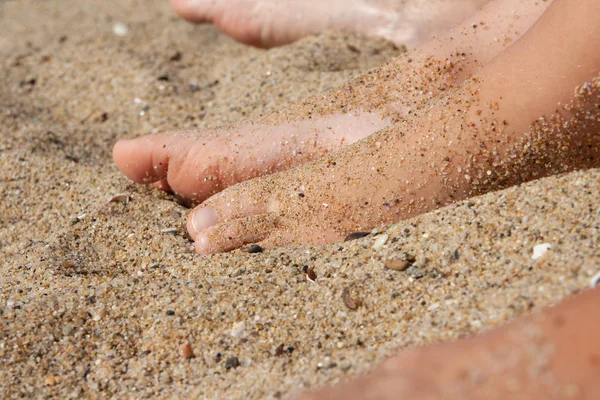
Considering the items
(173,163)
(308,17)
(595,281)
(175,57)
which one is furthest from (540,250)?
(175,57)

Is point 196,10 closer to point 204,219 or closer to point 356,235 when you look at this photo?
point 204,219

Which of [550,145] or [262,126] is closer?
[550,145]

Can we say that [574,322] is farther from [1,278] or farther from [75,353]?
[1,278]

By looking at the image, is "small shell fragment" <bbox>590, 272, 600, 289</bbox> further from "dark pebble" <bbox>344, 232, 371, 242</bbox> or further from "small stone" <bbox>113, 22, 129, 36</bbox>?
"small stone" <bbox>113, 22, 129, 36</bbox>

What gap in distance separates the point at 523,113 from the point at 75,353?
109 centimetres

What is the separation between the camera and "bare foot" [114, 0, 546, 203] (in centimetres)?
204

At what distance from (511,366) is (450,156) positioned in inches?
30.6

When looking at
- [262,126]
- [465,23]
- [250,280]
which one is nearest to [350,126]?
[262,126]

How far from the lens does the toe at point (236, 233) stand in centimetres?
179

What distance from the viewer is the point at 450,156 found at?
170cm

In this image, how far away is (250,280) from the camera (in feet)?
5.20

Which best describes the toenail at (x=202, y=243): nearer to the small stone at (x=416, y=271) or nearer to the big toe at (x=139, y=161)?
the big toe at (x=139, y=161)

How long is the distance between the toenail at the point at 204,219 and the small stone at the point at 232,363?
52 cm

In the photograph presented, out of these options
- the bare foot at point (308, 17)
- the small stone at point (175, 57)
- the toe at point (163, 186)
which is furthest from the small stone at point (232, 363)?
the small stone at point (175, 57)
